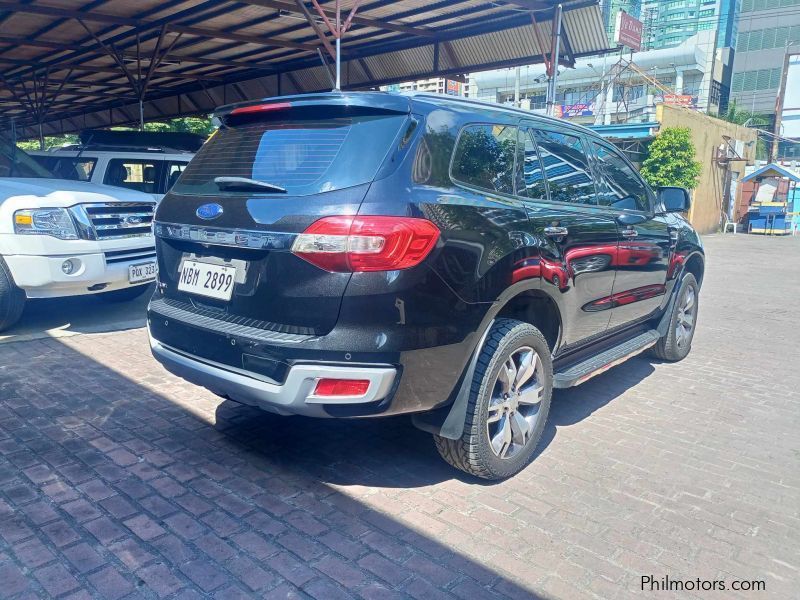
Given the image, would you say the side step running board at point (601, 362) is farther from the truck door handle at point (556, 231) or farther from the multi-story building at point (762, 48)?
the multi-story building at point (762, 48)

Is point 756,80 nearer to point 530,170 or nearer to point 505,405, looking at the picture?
point 530,170

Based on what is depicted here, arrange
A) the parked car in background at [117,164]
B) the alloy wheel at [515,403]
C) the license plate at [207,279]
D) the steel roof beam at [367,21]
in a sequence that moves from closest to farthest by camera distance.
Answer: the license plate at [207,279], the alloy wheel at [515,403], the parked car in background at [117,164], the steel roof beam at [367,21]

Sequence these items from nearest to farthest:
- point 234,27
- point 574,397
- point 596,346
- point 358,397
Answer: point 358,397 < point 596,346 < point 574,397 < point 234,27

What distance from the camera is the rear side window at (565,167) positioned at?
146 inches

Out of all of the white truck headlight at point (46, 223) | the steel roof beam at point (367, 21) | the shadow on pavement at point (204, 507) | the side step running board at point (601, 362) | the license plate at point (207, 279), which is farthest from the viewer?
the steel roof beam at point (367, 21)

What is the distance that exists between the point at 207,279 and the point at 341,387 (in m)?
0.93

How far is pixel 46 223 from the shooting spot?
17.2ft

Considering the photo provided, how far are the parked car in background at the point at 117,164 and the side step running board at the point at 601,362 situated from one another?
5.58m

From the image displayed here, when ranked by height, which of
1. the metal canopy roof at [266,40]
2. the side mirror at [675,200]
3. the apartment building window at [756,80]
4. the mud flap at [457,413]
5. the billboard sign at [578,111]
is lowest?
the mud flap at [457,413]

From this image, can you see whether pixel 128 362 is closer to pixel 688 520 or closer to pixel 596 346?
pixel 596 346

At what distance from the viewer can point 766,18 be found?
64.7 meters

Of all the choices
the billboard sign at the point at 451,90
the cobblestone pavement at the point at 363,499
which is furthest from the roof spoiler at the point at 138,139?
the cobblestone pavement at the point at 363,499

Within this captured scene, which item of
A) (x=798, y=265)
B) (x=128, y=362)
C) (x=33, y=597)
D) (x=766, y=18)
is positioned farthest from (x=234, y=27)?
(x=766, y=18)

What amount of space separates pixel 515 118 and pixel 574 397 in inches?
85.3
